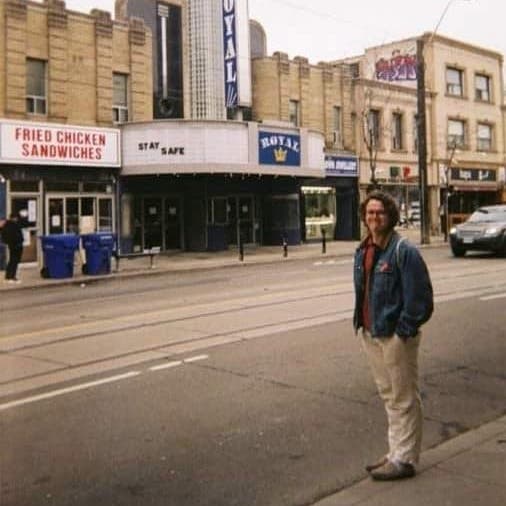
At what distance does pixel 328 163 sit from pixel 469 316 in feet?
77.5

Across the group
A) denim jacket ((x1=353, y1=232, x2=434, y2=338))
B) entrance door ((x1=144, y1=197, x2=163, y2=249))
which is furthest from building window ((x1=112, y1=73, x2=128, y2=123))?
denim jacket ((x1=353, y1=232, x2=434, y2=338))

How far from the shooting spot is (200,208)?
29547mm

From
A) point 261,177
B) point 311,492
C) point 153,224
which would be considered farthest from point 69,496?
point 261,177

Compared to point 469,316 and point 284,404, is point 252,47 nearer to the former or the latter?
point 469,316

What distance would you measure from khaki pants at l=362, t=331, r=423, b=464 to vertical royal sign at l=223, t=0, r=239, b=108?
81.8ft

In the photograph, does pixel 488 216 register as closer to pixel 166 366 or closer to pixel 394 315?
pixel 166 366

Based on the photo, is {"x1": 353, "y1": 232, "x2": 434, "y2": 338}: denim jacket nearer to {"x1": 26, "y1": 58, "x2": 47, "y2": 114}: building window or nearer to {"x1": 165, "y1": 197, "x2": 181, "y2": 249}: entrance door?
{"x1": 26, "y1": 58, "x2": 47, "y2": 114}: building window

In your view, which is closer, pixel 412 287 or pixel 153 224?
pixel 412 287

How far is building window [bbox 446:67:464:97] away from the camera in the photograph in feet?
143

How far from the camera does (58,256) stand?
2031 cm

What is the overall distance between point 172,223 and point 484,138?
2521 cm

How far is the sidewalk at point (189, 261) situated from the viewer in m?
20.0

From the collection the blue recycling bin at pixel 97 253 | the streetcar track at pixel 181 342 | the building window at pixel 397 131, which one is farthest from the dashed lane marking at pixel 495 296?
the building window at pixel 397 131

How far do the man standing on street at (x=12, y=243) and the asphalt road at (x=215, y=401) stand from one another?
706 centimetres
